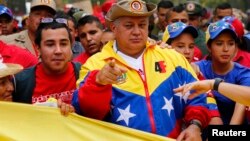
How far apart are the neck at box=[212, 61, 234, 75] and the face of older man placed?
3.89 feet

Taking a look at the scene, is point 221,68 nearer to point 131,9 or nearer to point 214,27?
point 214,27

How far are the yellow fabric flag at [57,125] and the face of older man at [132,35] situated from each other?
0.63m

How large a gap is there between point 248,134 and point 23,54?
2330mm

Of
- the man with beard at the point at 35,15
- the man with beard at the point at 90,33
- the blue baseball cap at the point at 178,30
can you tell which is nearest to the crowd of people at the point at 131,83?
the blue baseball cap at the point at 178,30

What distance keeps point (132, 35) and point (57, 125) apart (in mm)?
890

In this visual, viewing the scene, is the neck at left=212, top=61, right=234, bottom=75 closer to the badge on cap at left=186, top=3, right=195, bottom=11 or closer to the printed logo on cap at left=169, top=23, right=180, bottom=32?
the printed logo on cap at left=169, top=23, right=180, bottom=32

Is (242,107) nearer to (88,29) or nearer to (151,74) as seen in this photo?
(151,74)

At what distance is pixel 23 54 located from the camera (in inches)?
216

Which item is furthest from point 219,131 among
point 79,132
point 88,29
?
point 88,29

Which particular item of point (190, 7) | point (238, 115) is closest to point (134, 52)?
point (238, 115)

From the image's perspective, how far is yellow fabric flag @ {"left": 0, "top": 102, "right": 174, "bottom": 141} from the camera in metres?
4.13

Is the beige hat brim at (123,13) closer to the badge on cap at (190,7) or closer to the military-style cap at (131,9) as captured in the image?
the military-style cap at (131,9)

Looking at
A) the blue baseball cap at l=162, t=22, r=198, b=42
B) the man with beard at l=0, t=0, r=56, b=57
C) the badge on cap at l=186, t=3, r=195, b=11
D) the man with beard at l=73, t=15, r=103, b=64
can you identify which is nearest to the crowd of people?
the blue baseball cap at l=162, t=22, r=198, b=42

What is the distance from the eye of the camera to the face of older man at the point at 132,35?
4367mm
